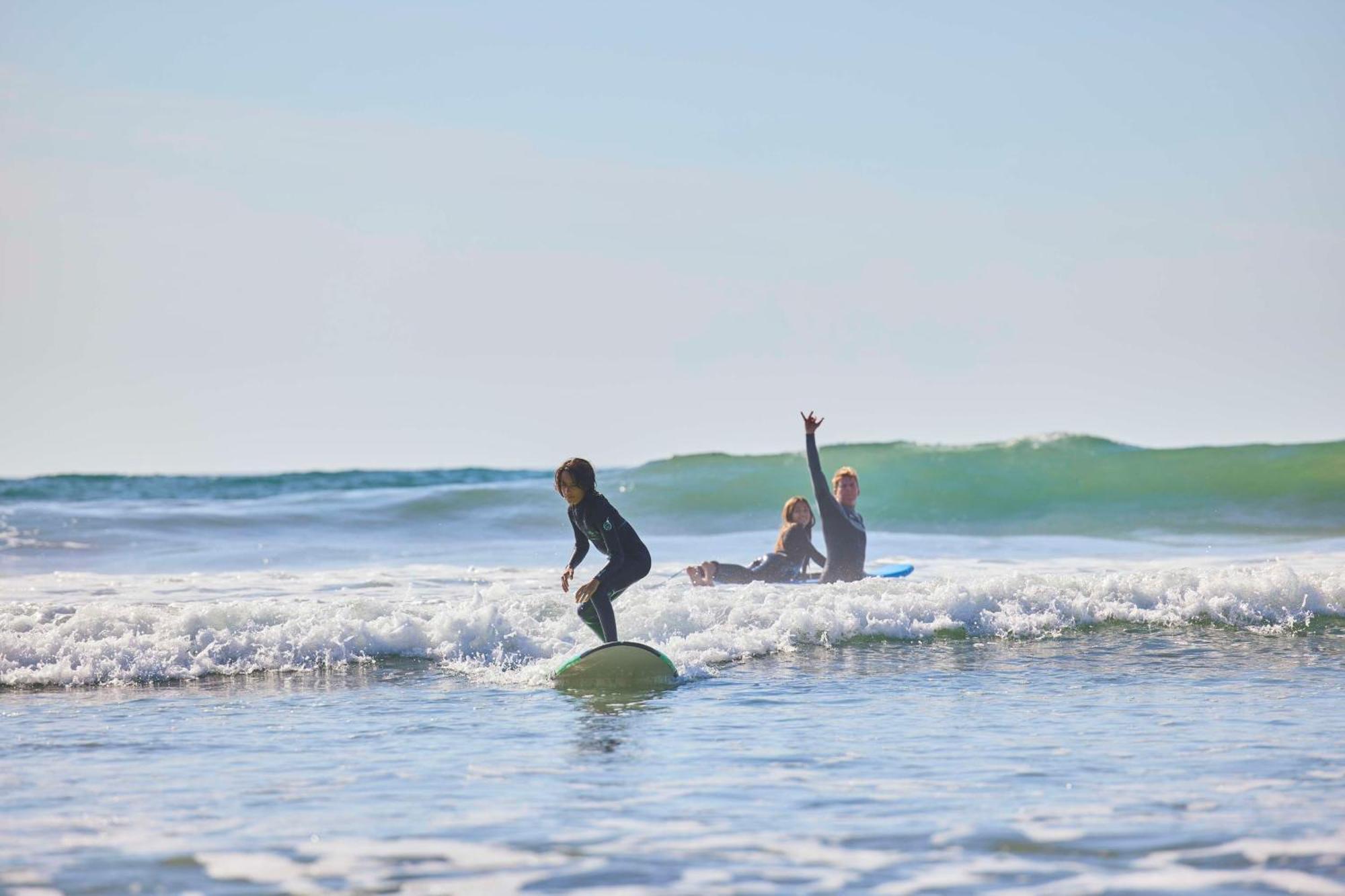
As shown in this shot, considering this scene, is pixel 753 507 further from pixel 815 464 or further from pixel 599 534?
pixel 599 534

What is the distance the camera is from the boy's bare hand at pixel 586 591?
9031 mm

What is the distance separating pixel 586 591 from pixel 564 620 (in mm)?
2455

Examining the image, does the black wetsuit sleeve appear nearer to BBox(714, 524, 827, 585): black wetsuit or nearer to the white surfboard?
the white surfboard

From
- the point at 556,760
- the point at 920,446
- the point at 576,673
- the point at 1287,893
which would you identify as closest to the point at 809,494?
the point at 920,446

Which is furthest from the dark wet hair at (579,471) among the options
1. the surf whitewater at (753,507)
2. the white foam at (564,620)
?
the surf whitewater at (753,507)

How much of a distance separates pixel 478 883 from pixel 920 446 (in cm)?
3002

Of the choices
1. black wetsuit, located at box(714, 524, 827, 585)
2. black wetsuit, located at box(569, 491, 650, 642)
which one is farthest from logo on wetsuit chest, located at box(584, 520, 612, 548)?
black wetsuit, located at box(714, 524, 827, 585)

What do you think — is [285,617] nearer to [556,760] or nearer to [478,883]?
[556,760]

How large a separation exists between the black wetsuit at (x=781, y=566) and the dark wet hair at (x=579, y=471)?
5869 millimetres

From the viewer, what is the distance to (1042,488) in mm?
29578

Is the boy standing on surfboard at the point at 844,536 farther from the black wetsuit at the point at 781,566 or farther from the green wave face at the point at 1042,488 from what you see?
the green wave face at the point at 1042,488

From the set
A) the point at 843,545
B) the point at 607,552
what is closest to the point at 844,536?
the point at 843,545

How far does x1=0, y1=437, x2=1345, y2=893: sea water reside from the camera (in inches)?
192

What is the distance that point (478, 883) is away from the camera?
462cm
